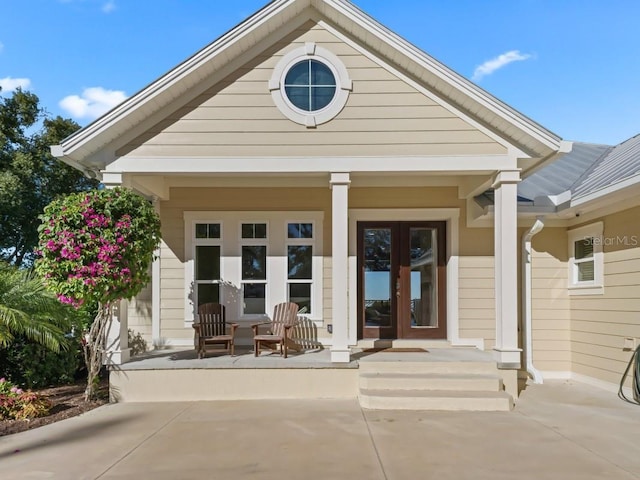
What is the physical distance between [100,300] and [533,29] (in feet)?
34.0

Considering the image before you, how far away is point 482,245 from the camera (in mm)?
7551

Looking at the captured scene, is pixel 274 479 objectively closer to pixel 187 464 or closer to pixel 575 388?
pixel 187 464

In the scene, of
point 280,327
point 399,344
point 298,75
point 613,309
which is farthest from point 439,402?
point 298,75

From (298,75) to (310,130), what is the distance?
0.77 meters

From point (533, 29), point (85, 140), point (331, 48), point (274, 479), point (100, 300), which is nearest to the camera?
point (274, 479)

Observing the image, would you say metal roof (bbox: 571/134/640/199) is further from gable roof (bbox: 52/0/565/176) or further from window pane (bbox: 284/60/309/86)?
window pane (bbox: 284/60/309/86)

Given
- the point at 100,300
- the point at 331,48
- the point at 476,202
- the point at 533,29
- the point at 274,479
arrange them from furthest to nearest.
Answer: the point at 533,29 → the point at 476,202 → the point at 331,48 → the point at 100,300 → the point at 274,479

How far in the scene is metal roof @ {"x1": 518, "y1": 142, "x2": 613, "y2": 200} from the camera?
7480 mm

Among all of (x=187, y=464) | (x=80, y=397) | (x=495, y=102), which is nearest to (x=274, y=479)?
(x=187, y=464)

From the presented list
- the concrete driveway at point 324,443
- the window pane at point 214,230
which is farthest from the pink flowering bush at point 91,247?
the window pane at point 214,230

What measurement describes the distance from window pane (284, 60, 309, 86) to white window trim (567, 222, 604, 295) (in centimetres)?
461

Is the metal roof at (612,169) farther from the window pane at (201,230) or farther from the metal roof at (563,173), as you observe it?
the window pane at (201,230)

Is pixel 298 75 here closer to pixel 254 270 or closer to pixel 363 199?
pixel 363 199

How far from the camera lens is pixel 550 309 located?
7.43 m
